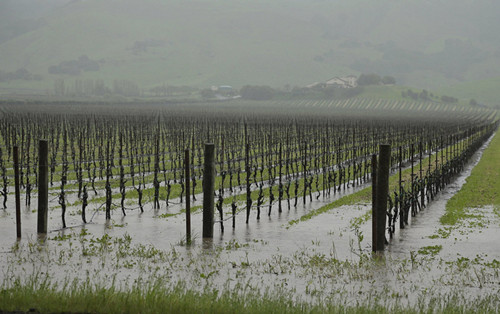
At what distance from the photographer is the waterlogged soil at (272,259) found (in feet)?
26.6

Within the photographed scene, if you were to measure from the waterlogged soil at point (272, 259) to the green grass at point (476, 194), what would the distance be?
5.50ft

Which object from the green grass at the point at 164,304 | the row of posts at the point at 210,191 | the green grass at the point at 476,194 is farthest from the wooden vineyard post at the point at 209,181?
the green grass at the point at 476,194

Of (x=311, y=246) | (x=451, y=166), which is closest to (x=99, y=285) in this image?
(x=311, y=246)

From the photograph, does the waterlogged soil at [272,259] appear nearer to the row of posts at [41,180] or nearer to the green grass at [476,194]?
the row of posts at [41,180]

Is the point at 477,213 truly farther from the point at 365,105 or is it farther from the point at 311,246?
the point at 365,105

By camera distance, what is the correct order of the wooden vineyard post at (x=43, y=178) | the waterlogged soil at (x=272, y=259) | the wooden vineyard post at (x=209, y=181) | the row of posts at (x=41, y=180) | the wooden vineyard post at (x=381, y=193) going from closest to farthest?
the waterlogged soil at (x=272, y=259) → the wooden vineyard post at (x=381, y=193) → the wooden vineyard post at (x=209, y=181) → the row of posts at (x=41, y=180) → the wooden vineyard post at (x=43, y=178)

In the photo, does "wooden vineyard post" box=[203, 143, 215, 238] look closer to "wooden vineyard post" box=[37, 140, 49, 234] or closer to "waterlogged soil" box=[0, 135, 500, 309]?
"waterlogged soil" box=[0, 135, 500, 309]

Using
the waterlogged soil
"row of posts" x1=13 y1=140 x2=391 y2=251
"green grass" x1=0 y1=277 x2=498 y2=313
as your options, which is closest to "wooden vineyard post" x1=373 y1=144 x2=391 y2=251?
"row of posts" x1=13 y1=140 x2=391 y2=251

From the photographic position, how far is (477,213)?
17000 millimetres

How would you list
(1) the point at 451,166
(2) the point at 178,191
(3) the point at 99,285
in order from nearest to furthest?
(3) the point at 99,285 → (2) the point at 178,191 → (1) the point at 451,166

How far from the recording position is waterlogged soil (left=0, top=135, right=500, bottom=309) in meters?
8.12

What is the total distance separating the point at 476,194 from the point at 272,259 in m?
13.3

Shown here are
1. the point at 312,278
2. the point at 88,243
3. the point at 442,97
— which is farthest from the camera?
the point at 442,97

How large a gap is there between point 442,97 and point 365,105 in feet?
96.8
